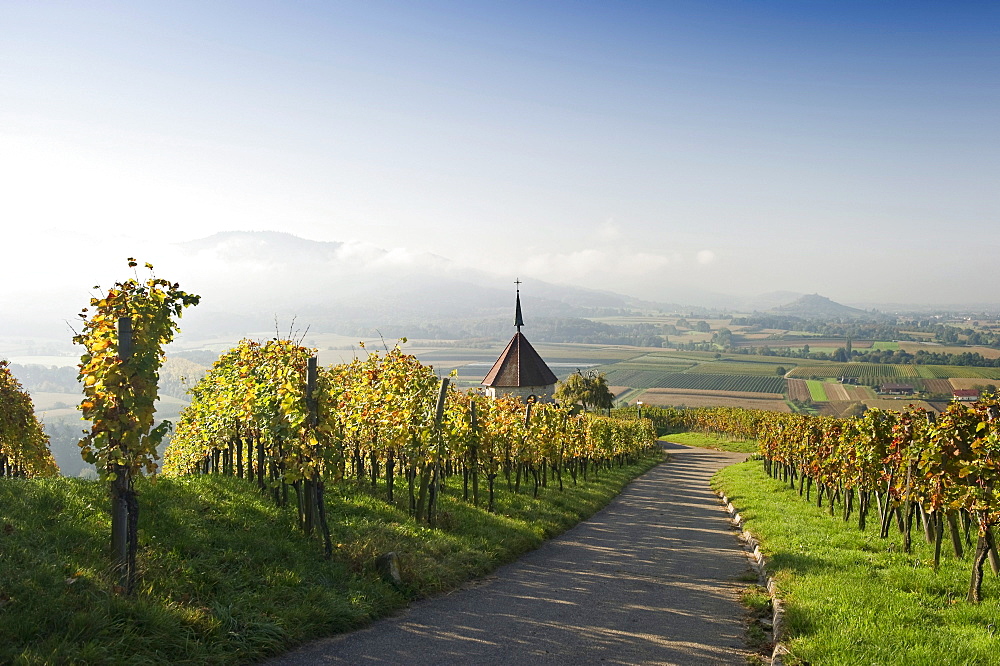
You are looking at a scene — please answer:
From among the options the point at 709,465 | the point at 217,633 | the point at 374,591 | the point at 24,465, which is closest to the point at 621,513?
the point at 374,591

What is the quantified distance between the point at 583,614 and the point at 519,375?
3751 cm

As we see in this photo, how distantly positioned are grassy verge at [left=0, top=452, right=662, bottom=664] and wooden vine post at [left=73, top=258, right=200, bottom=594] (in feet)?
1.52

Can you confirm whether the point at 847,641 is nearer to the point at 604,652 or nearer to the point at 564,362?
the point at 604,652

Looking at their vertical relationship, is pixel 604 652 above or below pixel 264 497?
below

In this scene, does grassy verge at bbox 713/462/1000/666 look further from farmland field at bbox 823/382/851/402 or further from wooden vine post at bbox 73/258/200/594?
farmland field at bbox 823/382/851/402

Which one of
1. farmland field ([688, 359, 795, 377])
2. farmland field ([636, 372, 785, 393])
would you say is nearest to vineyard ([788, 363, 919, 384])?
farmland field ([688, 359, 795, 377])

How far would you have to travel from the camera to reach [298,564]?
328 inches

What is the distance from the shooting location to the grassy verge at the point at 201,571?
19.3 feet

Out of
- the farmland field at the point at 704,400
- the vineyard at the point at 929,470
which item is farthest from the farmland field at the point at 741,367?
the vineyard at the point at 929,470

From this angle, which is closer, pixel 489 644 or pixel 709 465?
pixel 489 644

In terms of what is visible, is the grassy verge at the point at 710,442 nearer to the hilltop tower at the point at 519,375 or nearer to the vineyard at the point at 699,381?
the hilltop tower at the point at 519,375

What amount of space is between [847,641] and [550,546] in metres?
6.88

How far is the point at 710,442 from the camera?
2149 inches

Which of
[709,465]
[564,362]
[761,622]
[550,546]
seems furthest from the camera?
[564,362]
